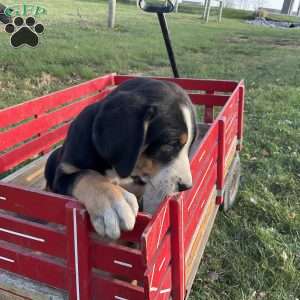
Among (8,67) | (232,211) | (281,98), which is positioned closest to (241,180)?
(232,211)

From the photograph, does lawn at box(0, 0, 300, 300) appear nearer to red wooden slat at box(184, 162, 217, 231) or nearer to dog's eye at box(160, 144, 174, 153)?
red wooden slat at box(184, 162, 217, 231)

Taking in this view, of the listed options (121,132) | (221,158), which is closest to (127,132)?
(121,132)

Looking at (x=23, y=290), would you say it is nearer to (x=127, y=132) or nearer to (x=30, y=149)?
(x=127, y=132)

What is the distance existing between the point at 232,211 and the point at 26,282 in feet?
6.92

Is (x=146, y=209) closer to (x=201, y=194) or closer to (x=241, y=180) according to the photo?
(x=201, y=194)

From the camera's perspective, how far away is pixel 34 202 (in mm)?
1673

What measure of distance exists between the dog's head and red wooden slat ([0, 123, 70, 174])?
121cm

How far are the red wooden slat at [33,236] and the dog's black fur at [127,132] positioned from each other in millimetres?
273

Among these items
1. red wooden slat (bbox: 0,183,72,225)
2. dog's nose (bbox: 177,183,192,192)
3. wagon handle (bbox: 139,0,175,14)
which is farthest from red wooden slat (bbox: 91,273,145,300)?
wagon handle (bbox: 139,0,175,14)

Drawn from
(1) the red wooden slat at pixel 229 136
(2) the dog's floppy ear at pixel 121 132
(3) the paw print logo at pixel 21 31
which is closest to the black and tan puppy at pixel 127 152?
(2) the dog's floppy ear at pixel 121 132

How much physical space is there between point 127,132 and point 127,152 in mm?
88

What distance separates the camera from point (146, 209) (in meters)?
2.36

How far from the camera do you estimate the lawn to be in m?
2.86

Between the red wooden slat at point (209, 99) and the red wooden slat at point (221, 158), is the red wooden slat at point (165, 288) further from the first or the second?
the red wooden slat at point (209, 99)
